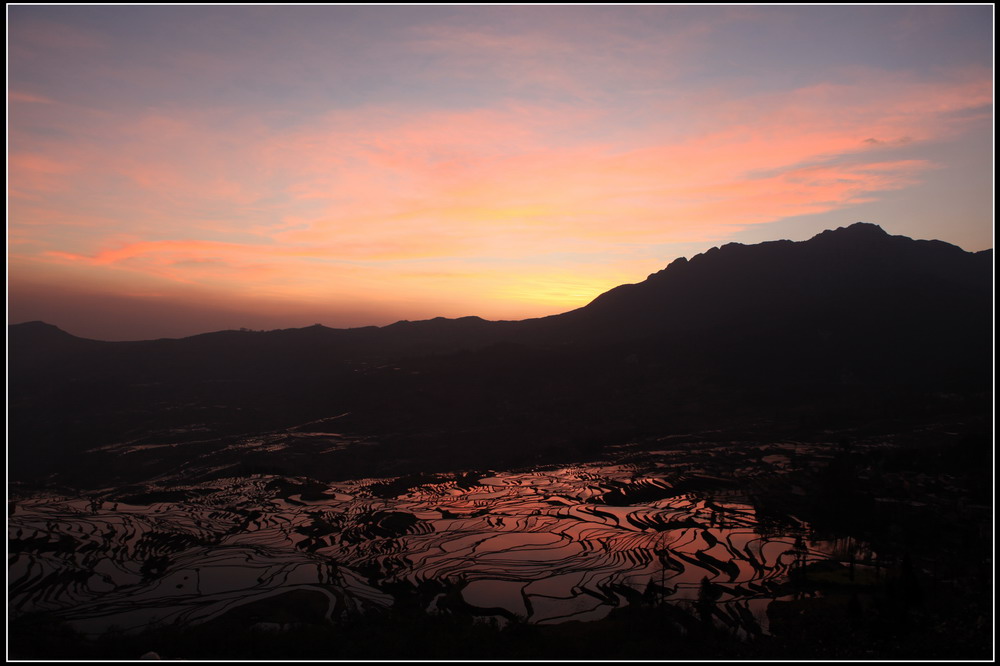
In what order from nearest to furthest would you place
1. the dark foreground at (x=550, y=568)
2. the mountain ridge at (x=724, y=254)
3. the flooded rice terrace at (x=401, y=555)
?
the dark foreground at (x=550, y=568)
the flooded rice terrace at (x=401, y=555)
the mountain ridge at (x=724, y=254)

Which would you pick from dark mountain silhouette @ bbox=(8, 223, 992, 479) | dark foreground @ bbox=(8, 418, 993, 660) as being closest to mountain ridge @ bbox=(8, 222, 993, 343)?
dark mountain silhouette @ bbox=(8, 223, 992, 479)

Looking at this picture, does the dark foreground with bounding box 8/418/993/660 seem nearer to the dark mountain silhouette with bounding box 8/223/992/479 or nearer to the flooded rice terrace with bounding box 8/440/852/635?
→ the flooded rice terrace with bounding box 8/440/852/635

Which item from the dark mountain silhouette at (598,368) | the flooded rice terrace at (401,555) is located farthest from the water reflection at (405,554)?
the dark mountain silhouette at (598,368)

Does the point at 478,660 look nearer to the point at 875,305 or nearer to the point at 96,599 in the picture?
the point at 96,599

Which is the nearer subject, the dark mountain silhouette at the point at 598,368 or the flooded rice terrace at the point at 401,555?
the flooded rice terrace at the point at 401,555

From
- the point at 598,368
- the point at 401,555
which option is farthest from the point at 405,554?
the point at 598,368

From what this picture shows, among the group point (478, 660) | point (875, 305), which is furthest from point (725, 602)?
point (875, 305)

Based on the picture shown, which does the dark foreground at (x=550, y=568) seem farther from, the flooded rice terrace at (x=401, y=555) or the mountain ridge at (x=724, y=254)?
the mountain ridge at (x=724, y=254)
